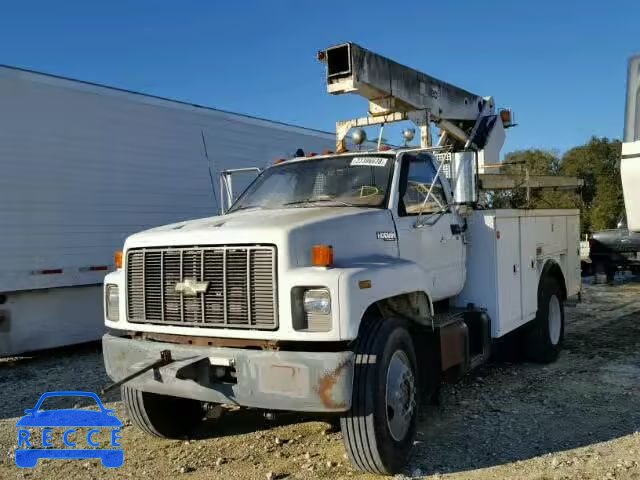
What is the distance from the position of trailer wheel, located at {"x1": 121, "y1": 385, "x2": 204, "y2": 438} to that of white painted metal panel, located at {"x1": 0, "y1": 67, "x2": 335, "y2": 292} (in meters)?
3.58

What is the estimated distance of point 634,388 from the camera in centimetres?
604

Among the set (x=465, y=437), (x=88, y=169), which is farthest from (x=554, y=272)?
(x=88, y=169)

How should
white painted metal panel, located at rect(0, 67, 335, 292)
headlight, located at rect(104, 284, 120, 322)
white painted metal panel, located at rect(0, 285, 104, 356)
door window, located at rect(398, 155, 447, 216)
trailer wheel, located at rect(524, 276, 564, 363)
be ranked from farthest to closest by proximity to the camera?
white painted metal panel, located at rect(0, 285, 104, 356) < white painted metal panel, located at rect(0, 67, 335, 292) < trailer wheel, located at rect(524, 276, 564, 363) < door window, located at rect(398, 155, 447, 216) < headlight, located at rect(104, 284, 120, 322)

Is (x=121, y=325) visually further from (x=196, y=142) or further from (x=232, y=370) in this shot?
(x=196, y=142)

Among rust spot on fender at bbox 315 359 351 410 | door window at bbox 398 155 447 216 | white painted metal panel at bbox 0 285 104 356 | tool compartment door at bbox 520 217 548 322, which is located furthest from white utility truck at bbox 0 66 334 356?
rust spot on fender at bbox 315 359 351 410

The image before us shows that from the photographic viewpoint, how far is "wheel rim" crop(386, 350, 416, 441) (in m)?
4.16

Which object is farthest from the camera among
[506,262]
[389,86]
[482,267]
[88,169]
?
[88,169]

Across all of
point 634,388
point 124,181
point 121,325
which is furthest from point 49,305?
point 634,388

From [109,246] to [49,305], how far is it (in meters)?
1.10

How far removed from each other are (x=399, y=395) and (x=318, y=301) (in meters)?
1.02

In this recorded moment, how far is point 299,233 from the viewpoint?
3951 mm

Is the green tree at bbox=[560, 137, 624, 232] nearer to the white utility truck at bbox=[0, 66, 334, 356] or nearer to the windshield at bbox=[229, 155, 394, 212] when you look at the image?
the white utility truck at bbox=[0, 66, 334, 356]

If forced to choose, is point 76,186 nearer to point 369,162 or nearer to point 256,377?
point 369,162

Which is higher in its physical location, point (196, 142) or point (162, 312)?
point (196, 142)
